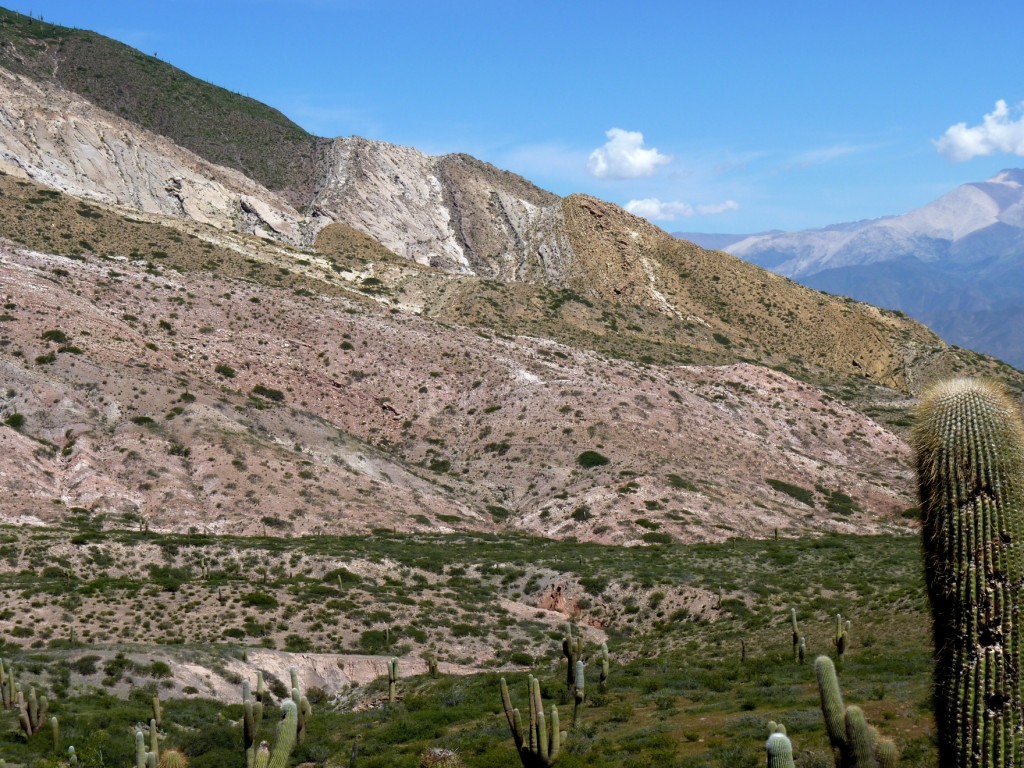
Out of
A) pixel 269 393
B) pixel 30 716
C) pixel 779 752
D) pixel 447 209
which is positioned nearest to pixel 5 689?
pixel 30 716

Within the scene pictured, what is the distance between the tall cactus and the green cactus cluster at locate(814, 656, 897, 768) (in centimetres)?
126

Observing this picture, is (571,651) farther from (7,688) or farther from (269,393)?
(269,393)

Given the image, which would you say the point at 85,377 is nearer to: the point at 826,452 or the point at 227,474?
the point at 227,474

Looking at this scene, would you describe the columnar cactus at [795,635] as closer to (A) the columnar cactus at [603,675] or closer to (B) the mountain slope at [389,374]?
(A) the columnar cactus at [603,675]

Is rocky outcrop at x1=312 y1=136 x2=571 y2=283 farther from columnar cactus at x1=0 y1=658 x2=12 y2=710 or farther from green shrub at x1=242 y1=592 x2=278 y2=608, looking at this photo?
columnar cactus at x1=0 y1=658 x2=12 y2=710

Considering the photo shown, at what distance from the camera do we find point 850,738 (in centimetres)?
974

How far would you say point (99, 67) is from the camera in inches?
5856

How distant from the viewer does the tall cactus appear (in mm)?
8156

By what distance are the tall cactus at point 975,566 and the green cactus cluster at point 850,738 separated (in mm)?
1259

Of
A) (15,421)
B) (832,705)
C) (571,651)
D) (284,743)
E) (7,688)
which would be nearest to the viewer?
(832,705)

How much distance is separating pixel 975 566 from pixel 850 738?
2.40 metres

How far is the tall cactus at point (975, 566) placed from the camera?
816 cm

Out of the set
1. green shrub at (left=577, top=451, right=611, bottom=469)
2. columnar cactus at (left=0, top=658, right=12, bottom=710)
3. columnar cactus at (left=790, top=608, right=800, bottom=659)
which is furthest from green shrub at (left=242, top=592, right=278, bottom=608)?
green shrub at (left=577, top=451, right=611, bottom=469)

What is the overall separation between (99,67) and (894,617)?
484ft
